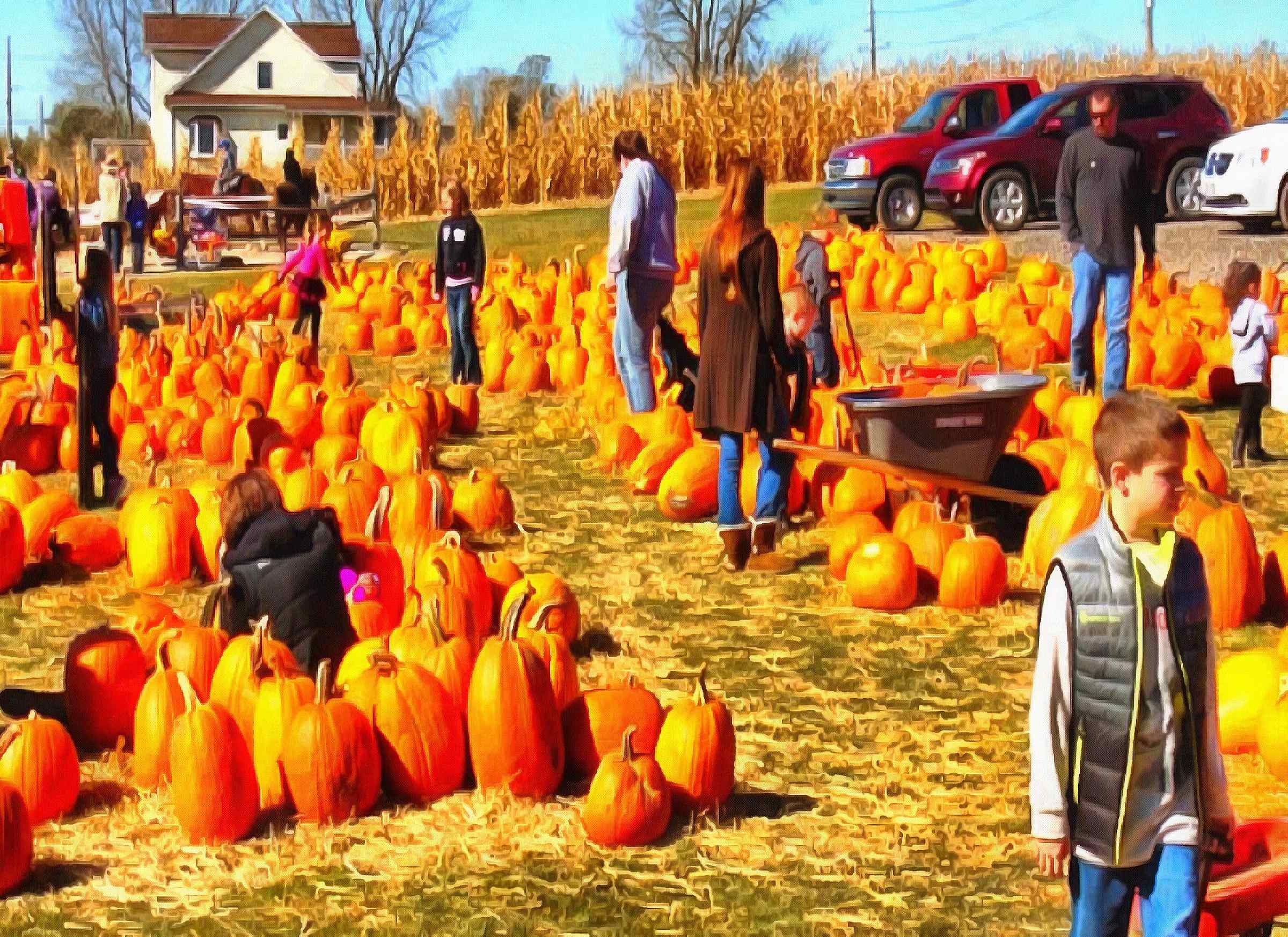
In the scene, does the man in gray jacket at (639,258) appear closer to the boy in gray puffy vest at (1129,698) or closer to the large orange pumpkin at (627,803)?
the large orange pumpkin at (627,803)

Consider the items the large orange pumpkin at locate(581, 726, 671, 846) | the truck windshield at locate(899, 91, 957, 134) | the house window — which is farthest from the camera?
the house window

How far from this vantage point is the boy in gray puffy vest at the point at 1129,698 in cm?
343

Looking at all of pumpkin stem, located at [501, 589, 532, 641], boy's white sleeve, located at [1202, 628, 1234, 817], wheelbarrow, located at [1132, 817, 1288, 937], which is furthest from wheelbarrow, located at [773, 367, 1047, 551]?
boy's white sleeve, located at [1202, 628, 1234, 817]

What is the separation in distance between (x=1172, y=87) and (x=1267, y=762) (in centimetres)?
1828

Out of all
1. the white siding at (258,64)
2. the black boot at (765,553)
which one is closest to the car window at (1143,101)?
the black boot at (765,553)

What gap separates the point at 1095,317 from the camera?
11.8 metres

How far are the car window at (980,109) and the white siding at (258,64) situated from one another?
203ft

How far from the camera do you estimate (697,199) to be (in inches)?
1321

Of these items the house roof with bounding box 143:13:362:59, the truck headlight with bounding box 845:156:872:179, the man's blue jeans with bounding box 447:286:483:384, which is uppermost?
the house roof with bounding box 143:13:362:59

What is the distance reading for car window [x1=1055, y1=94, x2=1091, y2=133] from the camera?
878 inches

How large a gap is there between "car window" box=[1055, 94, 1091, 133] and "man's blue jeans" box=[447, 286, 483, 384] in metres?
10.8

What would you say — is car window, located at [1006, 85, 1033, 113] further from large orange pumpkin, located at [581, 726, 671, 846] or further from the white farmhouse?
the white farmhouse

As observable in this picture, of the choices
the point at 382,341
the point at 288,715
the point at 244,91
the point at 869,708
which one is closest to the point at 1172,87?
the point at 382,341

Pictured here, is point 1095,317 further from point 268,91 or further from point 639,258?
point 268,91
